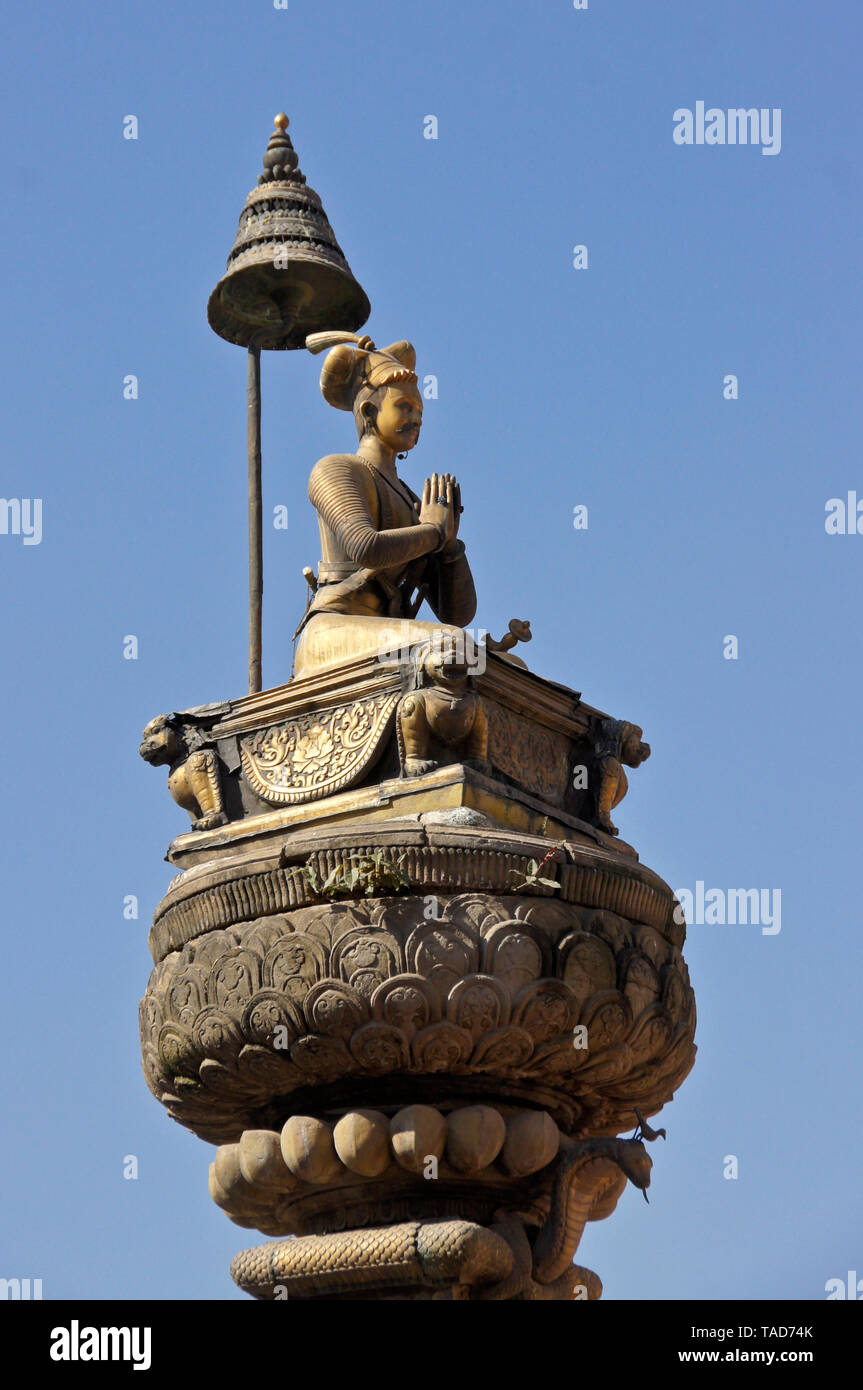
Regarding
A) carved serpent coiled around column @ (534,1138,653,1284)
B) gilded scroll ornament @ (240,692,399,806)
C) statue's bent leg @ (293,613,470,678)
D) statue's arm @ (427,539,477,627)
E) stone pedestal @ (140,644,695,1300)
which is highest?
statue's arm @ (427,539,477,627)

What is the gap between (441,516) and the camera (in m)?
16.6

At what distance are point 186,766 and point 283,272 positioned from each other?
14.2 ft

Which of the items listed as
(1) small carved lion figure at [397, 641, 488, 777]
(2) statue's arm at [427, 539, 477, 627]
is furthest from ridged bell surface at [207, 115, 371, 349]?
(1) small carved lion figure at [397, 641, 488, 777]

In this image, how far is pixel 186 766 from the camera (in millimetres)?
16250

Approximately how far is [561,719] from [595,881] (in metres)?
1.40

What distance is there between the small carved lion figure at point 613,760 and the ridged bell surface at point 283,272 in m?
4.36

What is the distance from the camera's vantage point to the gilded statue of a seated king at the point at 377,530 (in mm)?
16141

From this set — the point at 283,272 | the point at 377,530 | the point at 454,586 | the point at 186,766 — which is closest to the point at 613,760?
the point at 454,586

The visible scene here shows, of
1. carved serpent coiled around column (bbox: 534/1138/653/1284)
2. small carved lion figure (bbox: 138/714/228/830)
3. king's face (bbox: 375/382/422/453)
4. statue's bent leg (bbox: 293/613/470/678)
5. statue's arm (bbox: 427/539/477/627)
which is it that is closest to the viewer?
carved serpent coiled around column (bbox: 534/1138/653/1284)

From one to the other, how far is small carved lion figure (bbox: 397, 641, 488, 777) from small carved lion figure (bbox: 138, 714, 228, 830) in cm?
141

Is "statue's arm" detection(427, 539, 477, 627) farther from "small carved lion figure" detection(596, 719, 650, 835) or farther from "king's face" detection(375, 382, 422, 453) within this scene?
"small carved lion figure" detection(596, 719, 650, 835)

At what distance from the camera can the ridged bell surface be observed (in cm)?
1881

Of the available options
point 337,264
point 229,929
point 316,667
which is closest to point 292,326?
point 337,264

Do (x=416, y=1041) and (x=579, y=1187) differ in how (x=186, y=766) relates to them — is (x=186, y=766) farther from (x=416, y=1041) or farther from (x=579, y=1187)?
(x=579, y=1187)
